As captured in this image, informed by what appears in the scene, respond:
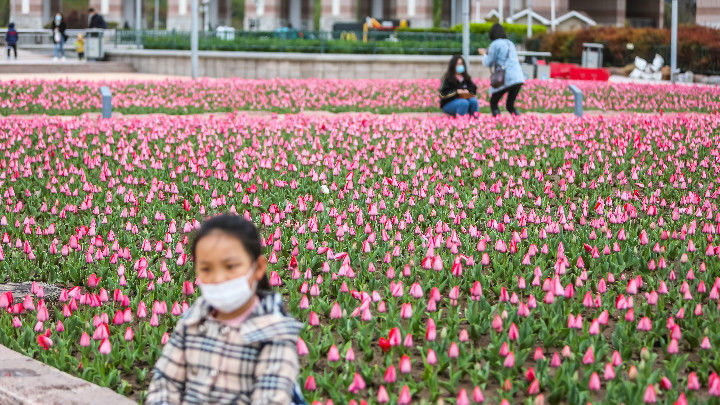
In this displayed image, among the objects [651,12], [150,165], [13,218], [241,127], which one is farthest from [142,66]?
[651,12]

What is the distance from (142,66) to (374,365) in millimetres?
32704

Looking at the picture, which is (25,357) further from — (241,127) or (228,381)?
(241,127)

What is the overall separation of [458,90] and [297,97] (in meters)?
5.84

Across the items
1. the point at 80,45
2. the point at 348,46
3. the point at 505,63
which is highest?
the point at 80,45

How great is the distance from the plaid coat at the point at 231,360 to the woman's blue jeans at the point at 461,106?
13244 mm

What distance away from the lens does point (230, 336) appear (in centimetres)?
352

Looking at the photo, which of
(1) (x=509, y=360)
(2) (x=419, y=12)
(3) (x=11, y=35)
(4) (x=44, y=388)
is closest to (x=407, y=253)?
(1) (x=509, y=360)

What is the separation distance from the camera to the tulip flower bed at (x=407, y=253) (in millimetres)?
4723

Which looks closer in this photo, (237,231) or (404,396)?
(237,231)

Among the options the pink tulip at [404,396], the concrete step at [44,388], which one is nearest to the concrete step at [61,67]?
the concrete step at [44,388]

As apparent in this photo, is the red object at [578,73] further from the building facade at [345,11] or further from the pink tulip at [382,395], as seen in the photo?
the pink tulip at [382,395]

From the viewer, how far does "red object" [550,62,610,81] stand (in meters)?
32.1

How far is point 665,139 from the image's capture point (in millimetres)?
12523

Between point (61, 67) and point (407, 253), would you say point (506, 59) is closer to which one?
point (407, 253)
